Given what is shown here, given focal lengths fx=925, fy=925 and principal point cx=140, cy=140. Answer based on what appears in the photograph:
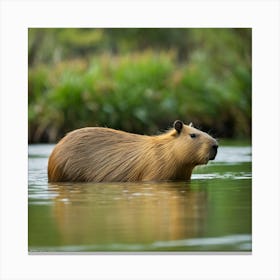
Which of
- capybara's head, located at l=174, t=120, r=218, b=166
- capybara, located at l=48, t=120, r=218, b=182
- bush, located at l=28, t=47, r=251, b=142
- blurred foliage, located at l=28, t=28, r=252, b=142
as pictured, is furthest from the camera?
bush, located at l=28, t=47, r=251, b=142

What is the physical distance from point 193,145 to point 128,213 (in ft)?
5.64

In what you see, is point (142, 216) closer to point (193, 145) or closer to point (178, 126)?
point (193, 145)

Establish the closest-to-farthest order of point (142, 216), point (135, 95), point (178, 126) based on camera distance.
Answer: point (142, 216) → point (178, 126) → point (135, 95)

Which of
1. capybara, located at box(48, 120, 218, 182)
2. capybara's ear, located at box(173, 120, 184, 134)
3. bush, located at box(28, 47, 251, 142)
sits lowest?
capybara, located at box(48, 120, 218, 182)

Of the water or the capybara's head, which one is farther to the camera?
the capybara's head

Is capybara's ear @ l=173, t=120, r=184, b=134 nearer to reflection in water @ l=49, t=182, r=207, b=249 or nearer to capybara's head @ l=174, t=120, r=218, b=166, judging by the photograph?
capybara's head @ l=174, t=120, r=218, b=166

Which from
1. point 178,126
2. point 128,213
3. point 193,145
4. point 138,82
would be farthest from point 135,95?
point 128,213

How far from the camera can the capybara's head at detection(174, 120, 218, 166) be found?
10.5 meters

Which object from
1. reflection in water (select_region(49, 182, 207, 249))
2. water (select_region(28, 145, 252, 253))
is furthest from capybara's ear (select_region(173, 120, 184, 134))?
reflection in water (select_region(49, 182, 207, 249))

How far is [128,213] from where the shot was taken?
9203 millimetres

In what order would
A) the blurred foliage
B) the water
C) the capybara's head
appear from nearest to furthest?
the water → the capybara's head → the blurred foliage
